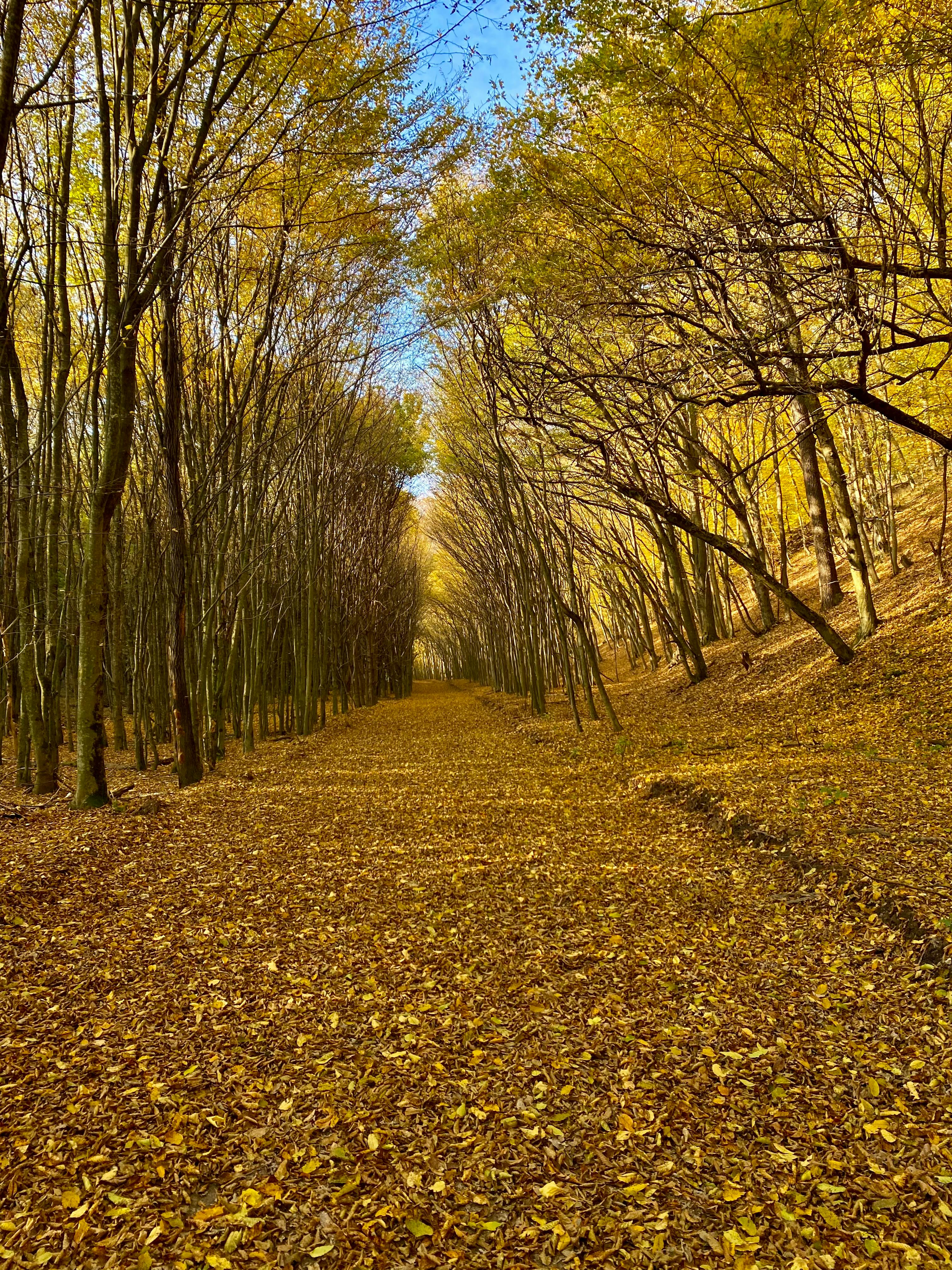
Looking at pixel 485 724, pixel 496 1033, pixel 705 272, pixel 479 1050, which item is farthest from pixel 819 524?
pixel 479 1050

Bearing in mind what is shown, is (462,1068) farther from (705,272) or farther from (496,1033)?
(705,272)

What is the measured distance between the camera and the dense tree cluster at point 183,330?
5668 mm

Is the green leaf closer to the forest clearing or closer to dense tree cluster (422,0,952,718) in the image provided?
the forest clearing

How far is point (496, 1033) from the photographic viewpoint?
8.82ft

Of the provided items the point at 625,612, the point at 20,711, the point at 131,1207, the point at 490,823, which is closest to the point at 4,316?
the point at 20,711

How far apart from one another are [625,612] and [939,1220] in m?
18.5

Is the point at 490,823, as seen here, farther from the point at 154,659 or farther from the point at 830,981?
the point at 154,659

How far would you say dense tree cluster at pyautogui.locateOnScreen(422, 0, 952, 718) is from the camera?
4.21 m

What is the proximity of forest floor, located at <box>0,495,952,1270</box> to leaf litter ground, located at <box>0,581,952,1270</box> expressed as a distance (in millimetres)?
12

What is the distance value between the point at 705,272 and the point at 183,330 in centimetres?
710

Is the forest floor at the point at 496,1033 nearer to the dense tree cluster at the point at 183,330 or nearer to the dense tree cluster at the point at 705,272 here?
the dense tree cluster at the point at 705,272

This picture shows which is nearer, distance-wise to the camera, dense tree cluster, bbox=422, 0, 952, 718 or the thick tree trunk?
dense tree cluster, bbox=422, 0, 952, 718

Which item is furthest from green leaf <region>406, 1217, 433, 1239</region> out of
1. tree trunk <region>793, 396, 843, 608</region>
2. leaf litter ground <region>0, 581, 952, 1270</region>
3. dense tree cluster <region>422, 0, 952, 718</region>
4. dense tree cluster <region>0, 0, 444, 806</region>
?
tree trunk <region>793, 396, 843, 608</region>

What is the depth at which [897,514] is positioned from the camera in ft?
54.1
